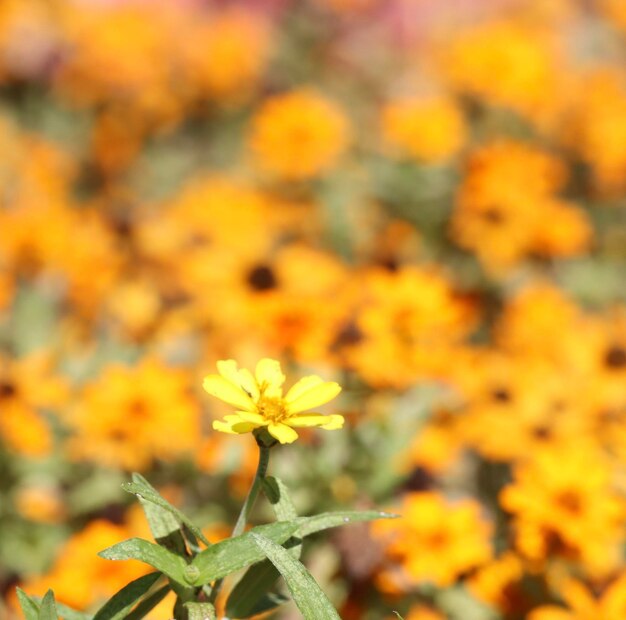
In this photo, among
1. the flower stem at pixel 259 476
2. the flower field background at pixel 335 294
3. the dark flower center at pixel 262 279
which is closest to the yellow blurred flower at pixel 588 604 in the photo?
the flower field background at pixel 335 294

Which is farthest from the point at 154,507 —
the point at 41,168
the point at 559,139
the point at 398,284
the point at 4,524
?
the point at 559,139

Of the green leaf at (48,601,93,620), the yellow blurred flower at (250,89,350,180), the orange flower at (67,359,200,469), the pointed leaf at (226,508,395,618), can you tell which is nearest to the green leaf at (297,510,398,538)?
the pointed leaf at (226,508,395,618)

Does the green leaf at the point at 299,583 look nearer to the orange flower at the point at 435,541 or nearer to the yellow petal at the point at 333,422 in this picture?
the yellow petal at the point at 333,422

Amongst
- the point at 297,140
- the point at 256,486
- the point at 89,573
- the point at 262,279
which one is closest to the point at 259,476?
the point at 256,486

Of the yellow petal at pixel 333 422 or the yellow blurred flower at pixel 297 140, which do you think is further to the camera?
the yellow blurred flower at pixel 297 140

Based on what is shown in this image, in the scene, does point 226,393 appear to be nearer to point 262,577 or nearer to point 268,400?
point 268,400

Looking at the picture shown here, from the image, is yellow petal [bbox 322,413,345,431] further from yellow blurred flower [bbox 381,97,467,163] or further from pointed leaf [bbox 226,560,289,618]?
yellow blurred flower [bbox 381,97,467,163]

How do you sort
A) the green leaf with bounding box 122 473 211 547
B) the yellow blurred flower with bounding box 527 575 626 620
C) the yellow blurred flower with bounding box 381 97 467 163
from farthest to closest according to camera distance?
the yellow blurred flower with bounding box 381 97 467 163, the yellow blurred flower with bounding box 527 575 626 620, the green leaf with bounding box 122 473 211 547
